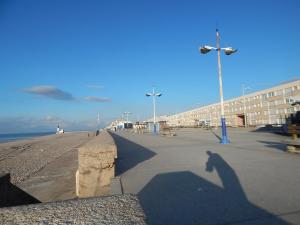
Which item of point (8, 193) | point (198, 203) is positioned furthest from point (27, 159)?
point (198, 203)

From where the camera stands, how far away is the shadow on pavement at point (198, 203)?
3.48m

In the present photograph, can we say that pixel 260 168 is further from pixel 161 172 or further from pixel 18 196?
pixel 18 196

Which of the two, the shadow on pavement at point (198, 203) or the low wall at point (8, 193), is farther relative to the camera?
the low wall at point (8, 193)

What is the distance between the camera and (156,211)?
387 cm

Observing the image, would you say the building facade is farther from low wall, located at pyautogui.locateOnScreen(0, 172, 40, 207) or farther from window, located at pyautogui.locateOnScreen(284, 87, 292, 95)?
low wall, located at pyautogui.locateOnScreen(0, 172, 40, 207)

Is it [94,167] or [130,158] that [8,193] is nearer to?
[94,167]

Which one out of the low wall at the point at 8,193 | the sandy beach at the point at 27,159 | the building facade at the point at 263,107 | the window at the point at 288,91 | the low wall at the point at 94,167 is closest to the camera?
the low wall at the point at 8,193

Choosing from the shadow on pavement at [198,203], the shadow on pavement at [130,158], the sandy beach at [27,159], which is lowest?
the sandy beach at [27,159]

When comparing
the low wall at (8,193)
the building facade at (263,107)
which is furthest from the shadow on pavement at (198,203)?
the building facade at (263,107)

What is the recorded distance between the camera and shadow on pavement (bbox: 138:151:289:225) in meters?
3.48

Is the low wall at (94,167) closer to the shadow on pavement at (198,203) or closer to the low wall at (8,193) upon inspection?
the shadow on pavement at (198,203)

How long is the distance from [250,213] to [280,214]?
1.21 feet

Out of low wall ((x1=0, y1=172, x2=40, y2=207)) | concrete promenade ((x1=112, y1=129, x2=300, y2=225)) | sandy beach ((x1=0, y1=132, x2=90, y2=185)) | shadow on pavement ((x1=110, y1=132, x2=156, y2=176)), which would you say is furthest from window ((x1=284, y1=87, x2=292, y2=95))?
low wall ((x1=0, y1=172, x2=40, y2=207))

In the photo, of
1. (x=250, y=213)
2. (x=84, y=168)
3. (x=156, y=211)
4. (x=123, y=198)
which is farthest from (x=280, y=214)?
(x=84, y=168)
